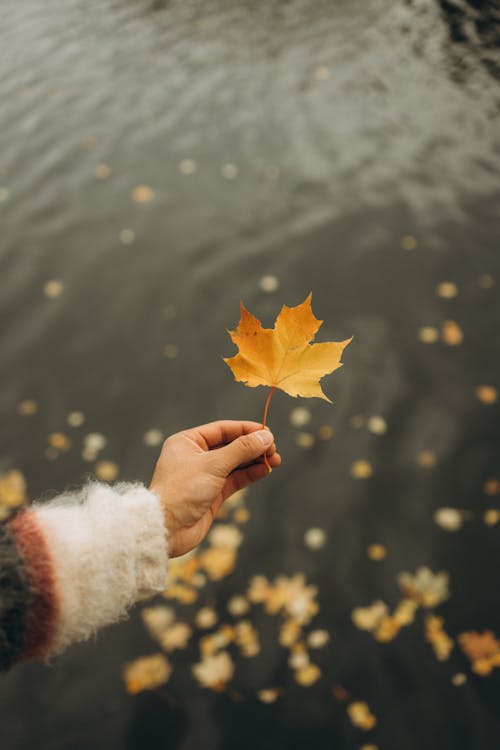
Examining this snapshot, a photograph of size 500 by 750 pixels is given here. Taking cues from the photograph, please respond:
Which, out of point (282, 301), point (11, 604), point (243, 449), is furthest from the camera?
point (282, 301)

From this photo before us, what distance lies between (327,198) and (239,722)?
3628 millimetres

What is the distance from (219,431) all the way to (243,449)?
0.61ft

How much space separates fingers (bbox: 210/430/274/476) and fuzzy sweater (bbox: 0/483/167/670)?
0.66ft

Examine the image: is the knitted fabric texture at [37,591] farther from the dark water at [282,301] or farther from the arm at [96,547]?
the dark water at [282,301]

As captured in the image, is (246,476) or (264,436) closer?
(264,436)

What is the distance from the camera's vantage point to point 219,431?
1740 mm

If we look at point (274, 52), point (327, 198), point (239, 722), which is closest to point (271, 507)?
point (239, 722)

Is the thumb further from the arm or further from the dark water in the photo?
the dark water

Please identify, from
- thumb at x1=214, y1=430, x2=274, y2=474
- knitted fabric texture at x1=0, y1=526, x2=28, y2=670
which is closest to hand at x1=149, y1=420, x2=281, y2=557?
thumb at x1=214, y1=430, x2=274, y2=474

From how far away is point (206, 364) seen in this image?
3.53 m

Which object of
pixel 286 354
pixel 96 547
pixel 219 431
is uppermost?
pixel 286 354

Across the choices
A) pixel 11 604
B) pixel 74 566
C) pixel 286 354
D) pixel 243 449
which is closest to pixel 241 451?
pixel 243 449

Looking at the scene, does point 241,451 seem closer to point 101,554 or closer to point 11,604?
point 101,554

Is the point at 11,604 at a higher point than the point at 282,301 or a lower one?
higher
